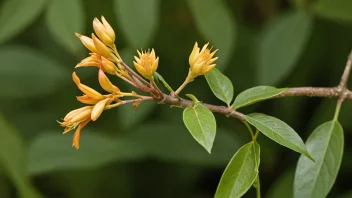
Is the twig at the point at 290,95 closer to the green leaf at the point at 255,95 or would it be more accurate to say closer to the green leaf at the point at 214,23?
the green leaf at the point at 255,95

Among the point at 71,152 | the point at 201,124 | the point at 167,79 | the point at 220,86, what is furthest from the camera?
the point at 167,79

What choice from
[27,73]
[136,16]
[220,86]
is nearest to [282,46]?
[136,16]

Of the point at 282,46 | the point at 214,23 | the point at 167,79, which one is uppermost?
the point at 214,23

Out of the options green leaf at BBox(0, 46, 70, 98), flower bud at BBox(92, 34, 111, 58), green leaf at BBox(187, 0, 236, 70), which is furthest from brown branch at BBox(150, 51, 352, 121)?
green leaf at BBox(0, 46, 70, 98)

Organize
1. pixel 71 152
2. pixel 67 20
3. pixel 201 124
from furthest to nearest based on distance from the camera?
pixel 71 152
pixel 67 20
pixel 201 124

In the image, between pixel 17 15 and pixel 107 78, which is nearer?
pixel 107 78

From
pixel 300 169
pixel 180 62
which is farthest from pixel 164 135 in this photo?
pixel 300 169

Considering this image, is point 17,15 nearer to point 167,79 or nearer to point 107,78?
point 167,79

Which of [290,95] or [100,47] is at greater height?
[100,47]
